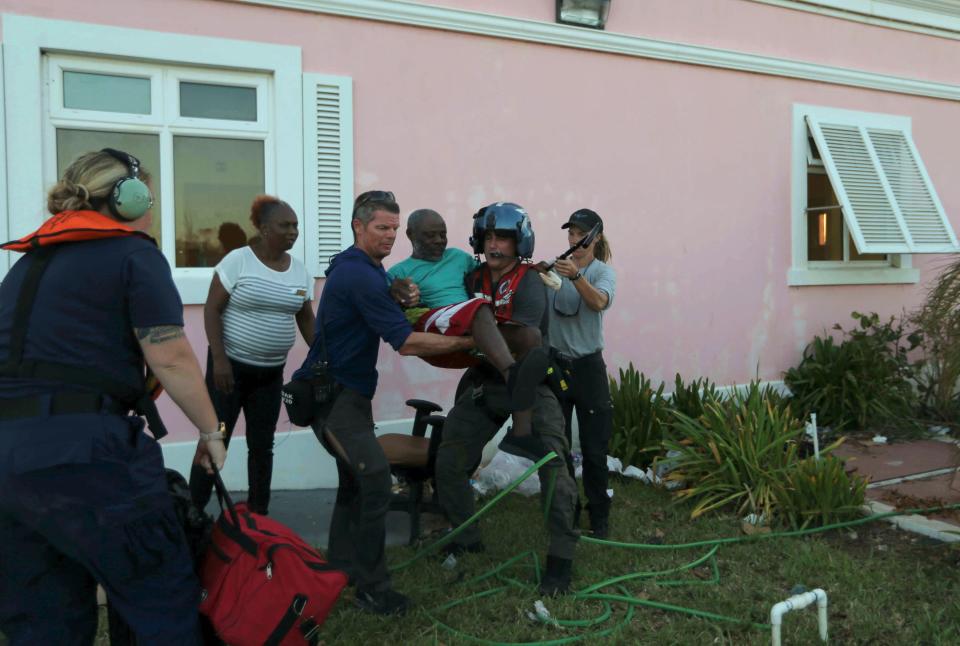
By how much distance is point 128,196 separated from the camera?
8.06 feet

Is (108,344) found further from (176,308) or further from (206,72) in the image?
(206,72)

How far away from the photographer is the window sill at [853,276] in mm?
7906

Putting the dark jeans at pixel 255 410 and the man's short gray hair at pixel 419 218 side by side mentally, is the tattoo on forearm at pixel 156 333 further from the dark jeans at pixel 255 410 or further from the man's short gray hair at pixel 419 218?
the dark jeans at pixel 255 410

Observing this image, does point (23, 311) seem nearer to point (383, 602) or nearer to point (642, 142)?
point (383, 602)

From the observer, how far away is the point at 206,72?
5.43 meters

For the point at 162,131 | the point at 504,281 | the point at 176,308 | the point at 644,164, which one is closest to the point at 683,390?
the point at 644,164

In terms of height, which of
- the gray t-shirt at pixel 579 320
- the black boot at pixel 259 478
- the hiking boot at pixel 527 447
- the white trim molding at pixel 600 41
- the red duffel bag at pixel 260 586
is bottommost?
the black boot at pixel 259 478

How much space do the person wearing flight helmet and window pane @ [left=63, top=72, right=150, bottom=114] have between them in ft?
8.93

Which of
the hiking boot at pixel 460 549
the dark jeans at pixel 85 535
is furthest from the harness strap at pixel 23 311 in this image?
the hiking boot at pixel 460 549

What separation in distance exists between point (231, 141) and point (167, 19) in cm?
86

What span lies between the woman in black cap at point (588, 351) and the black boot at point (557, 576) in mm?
857

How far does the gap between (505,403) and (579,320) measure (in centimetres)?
110

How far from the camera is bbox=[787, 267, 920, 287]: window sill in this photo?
7906mm

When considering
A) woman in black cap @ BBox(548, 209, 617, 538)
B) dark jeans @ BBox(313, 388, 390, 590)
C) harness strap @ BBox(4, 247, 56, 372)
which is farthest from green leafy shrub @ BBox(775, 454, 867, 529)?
harness strap @ BBox(4, 247, 56, 372)
